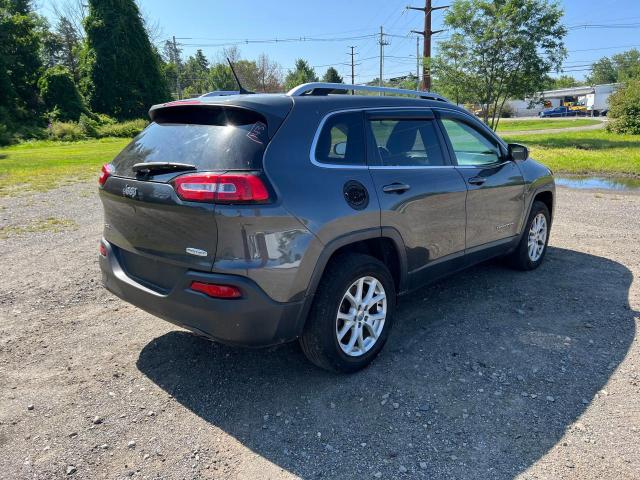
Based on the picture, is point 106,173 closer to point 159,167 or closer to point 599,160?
point 159,167

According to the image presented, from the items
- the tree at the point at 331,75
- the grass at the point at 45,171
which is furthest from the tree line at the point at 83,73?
the tree at the point at 331,75

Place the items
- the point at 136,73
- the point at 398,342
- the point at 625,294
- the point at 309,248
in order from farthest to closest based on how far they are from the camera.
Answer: the point at 136,73 → the point at 625,294 → the point at 398,342 → the point at 309,248

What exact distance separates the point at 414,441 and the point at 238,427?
39.5 inches

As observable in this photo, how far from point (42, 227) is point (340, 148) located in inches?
249

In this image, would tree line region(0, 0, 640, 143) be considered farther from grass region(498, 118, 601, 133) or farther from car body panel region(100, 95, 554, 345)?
car body panel region(100, 95, 554, 345)

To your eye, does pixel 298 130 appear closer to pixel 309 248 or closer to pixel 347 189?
pixel 347 189

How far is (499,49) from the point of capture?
22.8 metres

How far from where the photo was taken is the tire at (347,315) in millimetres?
2998

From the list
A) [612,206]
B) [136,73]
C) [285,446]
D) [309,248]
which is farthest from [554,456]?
[136,73]

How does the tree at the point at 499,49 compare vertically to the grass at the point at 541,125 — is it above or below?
above

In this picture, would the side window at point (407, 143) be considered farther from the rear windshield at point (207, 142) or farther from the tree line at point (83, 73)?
the tree line at point (83, 73)

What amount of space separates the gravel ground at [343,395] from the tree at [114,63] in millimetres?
42667

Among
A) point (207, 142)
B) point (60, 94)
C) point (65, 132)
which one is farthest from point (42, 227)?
point (60, 94)

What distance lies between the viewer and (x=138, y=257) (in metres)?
3.13
